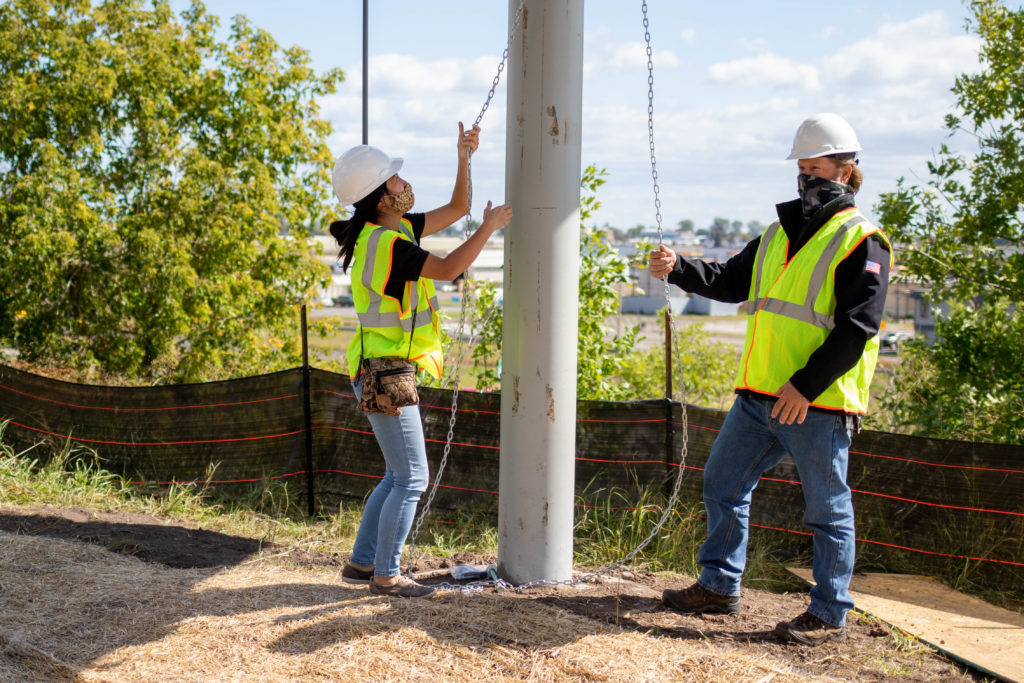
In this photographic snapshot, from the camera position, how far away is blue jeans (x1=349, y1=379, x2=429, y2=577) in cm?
402

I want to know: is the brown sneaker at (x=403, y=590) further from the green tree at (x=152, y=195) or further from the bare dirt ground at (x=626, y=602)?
the green tree at (x=152, y=195)

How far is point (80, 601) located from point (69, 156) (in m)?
8.54

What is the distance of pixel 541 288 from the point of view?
4164 mm

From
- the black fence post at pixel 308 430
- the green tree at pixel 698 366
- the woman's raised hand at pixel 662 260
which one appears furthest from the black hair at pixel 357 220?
the green tree at pixel 698 366

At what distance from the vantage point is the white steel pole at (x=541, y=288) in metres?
4.12

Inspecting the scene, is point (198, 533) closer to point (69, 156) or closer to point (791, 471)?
point (791, 471)

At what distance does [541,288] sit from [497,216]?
0.39 metres

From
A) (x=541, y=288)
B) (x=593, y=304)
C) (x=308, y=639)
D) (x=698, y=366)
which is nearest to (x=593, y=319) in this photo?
(x=593, y=304)

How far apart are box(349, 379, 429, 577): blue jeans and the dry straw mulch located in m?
→ 0.21

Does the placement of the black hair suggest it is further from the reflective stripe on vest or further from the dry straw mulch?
the reflective stripe on vest

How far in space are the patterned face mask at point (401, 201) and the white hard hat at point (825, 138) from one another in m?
1.67

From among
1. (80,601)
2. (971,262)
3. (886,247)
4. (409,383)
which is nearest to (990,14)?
(971,262)

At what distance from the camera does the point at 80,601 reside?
157 inches

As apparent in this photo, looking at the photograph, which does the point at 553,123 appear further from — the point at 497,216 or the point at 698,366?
the point at 698,366
